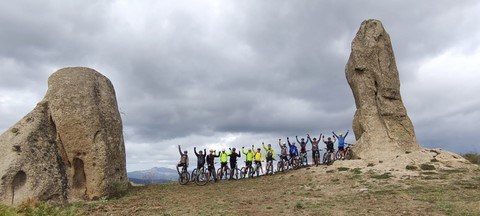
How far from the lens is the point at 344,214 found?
46.9ft

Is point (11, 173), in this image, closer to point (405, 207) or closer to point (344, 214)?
point (344, 214)

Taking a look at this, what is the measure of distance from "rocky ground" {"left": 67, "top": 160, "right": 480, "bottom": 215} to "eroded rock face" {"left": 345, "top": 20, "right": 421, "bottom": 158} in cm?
260

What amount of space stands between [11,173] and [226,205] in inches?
372

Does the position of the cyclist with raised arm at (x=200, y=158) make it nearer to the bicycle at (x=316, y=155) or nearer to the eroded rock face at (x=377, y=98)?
the bicycle at (x=316, y=155)

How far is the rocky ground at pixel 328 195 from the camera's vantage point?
49.6 feet

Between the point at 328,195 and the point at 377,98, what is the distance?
1191 centimetres

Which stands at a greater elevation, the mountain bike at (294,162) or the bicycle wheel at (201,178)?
the mountain bike at (294,162)

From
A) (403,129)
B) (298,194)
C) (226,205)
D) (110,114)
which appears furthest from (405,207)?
(110,114)

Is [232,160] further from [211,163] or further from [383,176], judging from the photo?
[383,176]

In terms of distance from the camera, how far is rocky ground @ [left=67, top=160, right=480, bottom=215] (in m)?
15.1

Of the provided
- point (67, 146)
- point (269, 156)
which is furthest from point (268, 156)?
point (67, 146)

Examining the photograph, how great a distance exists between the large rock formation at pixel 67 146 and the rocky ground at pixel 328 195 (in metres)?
1.79

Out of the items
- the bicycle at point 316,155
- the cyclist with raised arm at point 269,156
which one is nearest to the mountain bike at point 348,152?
the bicycle at point 316,155

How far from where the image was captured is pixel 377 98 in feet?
92.4
